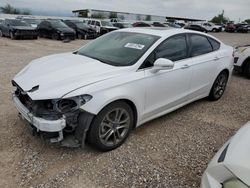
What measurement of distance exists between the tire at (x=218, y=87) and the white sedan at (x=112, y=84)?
0.50m

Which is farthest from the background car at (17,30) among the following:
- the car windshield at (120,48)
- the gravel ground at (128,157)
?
the car windshield at (120,48)

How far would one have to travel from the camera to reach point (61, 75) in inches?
123

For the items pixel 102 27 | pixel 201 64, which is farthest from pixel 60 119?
pixel 102 27

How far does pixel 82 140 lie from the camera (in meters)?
2.92

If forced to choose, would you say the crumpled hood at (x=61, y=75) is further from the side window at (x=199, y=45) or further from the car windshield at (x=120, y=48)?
the side window at (x=199, y=45)

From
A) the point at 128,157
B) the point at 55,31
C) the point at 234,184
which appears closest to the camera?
the point at 234,184

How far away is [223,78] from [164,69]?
2.40 metres

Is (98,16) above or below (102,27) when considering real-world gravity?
above

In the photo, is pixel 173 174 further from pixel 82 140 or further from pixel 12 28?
pixel 12 28

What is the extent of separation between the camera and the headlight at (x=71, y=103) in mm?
2826

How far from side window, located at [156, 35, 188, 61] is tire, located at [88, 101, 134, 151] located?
1.00 meters

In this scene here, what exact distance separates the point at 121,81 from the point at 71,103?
685 mm

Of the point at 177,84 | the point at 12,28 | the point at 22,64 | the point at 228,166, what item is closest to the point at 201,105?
the point at 177,84

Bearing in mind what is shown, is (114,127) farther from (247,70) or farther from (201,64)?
(247,70)
